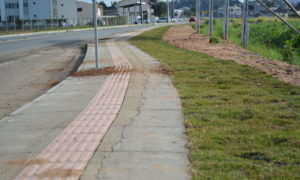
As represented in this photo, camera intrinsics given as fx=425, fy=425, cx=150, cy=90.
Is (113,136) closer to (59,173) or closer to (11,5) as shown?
(59,173)

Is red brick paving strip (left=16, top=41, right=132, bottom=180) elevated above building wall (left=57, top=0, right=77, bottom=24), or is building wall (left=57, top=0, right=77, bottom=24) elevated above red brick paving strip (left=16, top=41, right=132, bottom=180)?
building wall (left=57, top=0, right=77, bottom=24)

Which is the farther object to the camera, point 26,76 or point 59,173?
point 26,76

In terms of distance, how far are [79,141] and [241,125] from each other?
7.55 ft

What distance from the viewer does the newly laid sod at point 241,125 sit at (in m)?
4.48

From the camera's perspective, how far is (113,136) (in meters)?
5.81

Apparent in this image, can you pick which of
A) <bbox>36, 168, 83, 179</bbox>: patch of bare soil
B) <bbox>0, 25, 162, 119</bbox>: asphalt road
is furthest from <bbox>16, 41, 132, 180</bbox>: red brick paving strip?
<bbox>0, 25, 162, 119</bbox>: asphalt road

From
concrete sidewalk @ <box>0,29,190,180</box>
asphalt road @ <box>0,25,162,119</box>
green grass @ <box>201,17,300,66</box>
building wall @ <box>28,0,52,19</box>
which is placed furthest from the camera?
building wall @ <box>28,0,52,19</box>

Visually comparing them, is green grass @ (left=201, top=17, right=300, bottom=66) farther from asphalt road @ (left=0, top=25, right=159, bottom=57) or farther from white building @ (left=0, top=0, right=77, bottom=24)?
white building @ (left=0, top=0, right=77, bottom=24)

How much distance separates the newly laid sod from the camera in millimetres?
4480

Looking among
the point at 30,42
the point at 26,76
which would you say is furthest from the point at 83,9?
the point at 26,76

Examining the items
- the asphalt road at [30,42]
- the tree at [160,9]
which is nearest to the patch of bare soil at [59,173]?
the asphalt road at [30,42]

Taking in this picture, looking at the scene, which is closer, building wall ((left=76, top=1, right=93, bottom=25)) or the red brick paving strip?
the red brick paving strip

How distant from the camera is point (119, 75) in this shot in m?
11.6

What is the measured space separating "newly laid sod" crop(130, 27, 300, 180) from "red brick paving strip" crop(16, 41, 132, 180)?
124 centimetres
